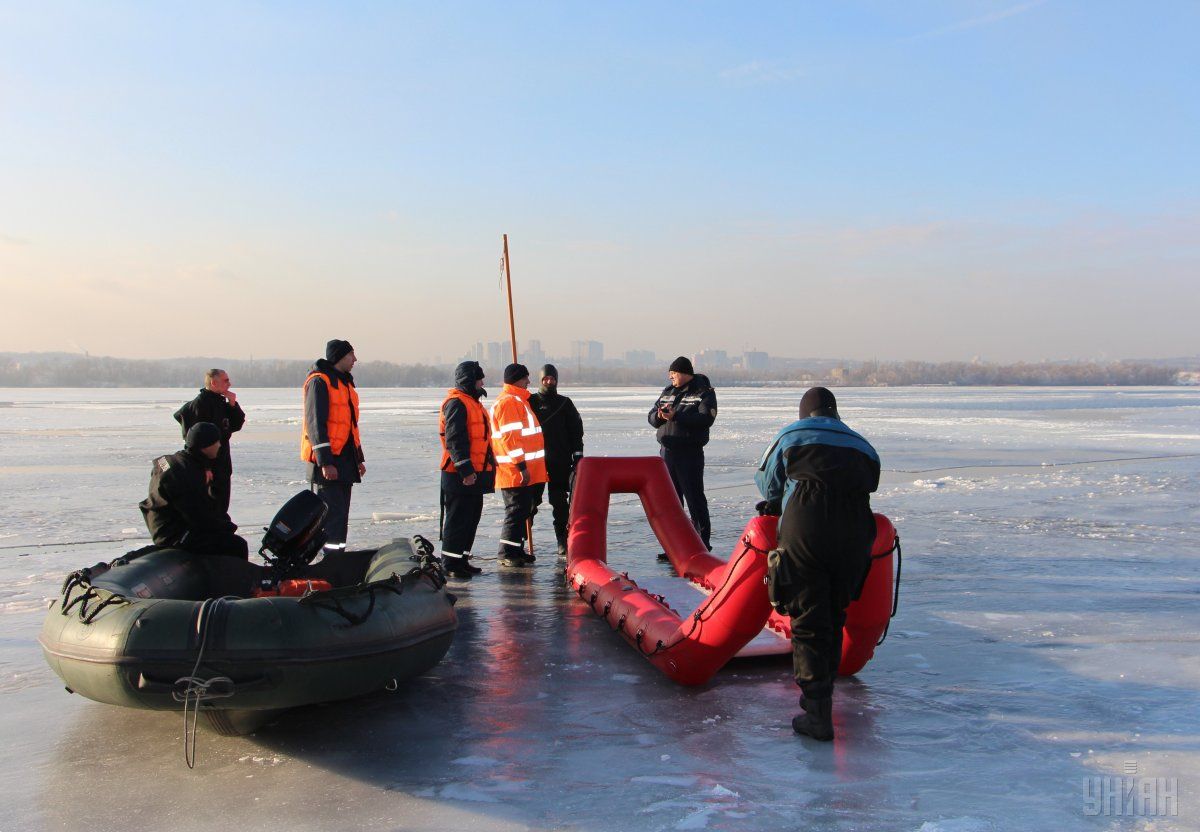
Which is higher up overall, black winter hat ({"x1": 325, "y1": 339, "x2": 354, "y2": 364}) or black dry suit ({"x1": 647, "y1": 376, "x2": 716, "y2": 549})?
black winter hat ({"x1": 325, "y1": 339, "x2": 354, "y2": 364})

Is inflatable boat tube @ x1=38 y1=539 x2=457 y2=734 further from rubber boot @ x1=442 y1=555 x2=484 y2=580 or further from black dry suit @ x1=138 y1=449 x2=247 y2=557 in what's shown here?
rubber boot @ x1=442 y1=555 x2=484 y2=580

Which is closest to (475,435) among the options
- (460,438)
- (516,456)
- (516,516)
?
(460,438)

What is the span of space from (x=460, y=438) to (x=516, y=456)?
59 cm

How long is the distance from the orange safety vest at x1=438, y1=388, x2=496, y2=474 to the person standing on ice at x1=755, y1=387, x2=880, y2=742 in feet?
10.8

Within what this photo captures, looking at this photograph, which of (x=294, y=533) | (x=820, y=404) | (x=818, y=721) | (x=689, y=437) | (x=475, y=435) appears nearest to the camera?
(x=818, y=721)

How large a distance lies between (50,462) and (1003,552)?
14142 mm

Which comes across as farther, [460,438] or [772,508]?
[460,438]

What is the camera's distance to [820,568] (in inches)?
140

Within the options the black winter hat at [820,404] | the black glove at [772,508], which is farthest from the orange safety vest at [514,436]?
the black winter hat at [820,404]

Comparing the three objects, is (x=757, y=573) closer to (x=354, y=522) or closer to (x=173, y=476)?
(x=173, y=476)

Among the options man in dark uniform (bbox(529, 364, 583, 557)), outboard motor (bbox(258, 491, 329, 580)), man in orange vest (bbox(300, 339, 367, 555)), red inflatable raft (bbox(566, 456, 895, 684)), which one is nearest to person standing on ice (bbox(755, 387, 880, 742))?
red inflatable raft (bbox(566, 456, 895, 684))

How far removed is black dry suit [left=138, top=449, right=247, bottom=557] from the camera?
4.40 metres

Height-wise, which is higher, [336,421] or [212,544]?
[336,421]

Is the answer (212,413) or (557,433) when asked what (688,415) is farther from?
(212,413)
